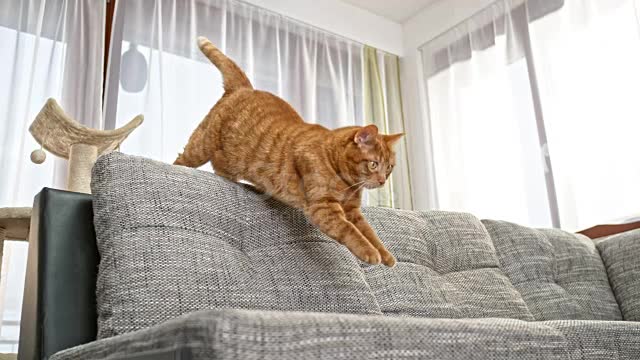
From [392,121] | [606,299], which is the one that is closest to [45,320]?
[606,299]

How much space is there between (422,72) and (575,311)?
2312 mm

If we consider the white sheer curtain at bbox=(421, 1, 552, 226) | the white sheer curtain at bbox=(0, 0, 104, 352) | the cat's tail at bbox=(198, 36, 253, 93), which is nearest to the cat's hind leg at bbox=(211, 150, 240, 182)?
the cat's tail at bbox=(198, 36, 253, 93)

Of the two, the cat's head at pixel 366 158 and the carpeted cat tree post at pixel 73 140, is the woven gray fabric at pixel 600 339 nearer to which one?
the cat's head at pixel 366 158

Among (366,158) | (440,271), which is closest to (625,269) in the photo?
(440,271)

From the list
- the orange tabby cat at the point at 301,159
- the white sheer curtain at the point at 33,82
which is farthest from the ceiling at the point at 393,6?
the orange tabby cat at the point at 301,159

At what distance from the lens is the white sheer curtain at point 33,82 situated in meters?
2.22

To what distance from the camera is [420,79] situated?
3639mm

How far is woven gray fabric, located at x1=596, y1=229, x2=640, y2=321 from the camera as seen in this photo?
1.68 meters

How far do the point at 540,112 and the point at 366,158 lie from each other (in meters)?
2.05

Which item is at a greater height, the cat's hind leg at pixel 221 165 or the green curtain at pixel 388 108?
the green curtain at pixel 388 108

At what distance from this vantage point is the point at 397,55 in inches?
148

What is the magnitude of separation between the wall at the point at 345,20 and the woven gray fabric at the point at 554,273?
2026mm

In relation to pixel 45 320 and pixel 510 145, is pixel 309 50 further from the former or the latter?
pixel 45 320

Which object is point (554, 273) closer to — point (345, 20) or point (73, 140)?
point (73, 140)
